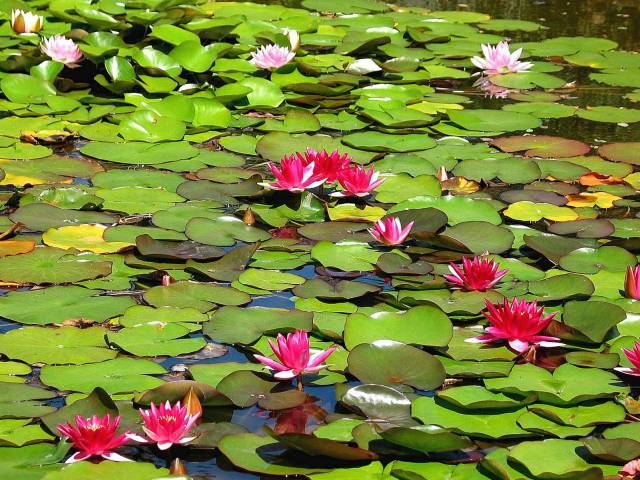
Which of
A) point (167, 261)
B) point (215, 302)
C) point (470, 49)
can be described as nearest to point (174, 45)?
point (470, 49)

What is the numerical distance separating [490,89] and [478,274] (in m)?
2.59

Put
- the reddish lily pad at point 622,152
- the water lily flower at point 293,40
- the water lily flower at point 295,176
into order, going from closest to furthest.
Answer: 1. the water lily flower at point 295,176
2. the reddish lily pad at point 622,152
3. the water lily flower at point 293,40

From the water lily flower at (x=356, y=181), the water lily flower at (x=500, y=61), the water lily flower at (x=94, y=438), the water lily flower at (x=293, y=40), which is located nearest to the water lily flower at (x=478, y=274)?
the water lily flower at (x=356, y=181)

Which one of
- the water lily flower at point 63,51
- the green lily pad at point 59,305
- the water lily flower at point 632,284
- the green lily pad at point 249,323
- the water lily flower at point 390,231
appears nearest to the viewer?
the green lily pad at point 249,323

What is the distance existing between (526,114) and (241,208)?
1825 mm

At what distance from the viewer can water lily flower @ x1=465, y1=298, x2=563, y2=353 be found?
270 centimetres

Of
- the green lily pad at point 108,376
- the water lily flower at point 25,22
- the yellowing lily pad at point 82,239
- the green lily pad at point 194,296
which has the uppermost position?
the water lily flower at point 25,22

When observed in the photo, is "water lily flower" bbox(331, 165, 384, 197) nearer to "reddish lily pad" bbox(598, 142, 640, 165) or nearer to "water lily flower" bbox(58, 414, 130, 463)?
"reddish lily pad" bbox(598, 142, 640, 165)

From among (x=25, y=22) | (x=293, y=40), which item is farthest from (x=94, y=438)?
(x=25, y=22)

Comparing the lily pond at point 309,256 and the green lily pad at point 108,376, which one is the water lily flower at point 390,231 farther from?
the green lily pad at point 108,376

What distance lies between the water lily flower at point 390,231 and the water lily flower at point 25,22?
130 inches

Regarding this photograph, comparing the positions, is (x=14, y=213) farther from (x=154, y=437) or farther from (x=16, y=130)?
(x=154, y=437)

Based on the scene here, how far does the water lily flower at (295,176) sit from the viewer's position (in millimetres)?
3652

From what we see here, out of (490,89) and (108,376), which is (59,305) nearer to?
(108,376)
